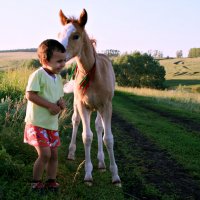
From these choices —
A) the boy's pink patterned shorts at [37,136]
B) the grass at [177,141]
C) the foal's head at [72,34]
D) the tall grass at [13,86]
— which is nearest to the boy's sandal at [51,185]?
the boy's pink patterned shorts at [37,136]

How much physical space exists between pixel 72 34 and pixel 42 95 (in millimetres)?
1149

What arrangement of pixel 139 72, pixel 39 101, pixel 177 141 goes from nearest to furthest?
pixel 39 101, pixel 177 141, pixel 139 72

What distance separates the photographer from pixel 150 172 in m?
5.88

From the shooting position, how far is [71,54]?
4.74 meters

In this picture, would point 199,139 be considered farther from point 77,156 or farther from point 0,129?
point 0,129

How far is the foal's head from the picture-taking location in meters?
4.64

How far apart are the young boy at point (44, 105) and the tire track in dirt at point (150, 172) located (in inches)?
55.3

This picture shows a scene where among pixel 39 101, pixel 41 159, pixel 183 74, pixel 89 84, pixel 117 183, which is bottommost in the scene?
pixel 117 183

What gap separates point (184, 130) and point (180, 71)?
8185 cm

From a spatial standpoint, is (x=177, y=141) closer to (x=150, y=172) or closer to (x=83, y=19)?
(x=150, y=172)

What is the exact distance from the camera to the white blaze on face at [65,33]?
14.9ft

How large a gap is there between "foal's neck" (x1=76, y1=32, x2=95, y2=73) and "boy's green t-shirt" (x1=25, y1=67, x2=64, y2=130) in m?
1.05

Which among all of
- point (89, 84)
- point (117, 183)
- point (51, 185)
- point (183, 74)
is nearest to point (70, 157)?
point (117, 183)

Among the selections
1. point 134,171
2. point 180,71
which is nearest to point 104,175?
point 134,171
